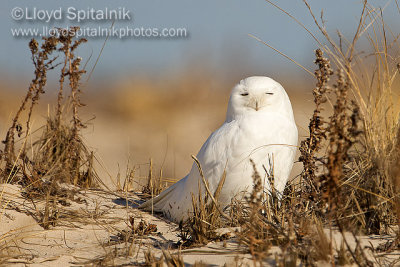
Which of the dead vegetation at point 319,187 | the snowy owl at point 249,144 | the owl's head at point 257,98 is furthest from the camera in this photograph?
the owl's head at point 257,98

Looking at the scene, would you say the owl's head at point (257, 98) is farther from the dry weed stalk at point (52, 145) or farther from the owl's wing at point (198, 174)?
the dry weed stalk at point (52, 145)

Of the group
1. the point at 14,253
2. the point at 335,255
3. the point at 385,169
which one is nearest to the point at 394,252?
the point at 335,255

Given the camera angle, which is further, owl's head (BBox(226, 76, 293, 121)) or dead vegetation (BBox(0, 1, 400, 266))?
owl's head (BBox(226, 76, 293, 121))

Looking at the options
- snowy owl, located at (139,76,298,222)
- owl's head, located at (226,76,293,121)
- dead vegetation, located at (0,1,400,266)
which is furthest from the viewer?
owl's head, located at (226,76,293,121)

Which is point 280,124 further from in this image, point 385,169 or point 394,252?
point 394,252

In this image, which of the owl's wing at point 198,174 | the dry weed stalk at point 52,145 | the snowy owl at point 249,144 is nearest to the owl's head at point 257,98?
the snowy owl at point 249,144

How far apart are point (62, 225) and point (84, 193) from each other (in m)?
0.91

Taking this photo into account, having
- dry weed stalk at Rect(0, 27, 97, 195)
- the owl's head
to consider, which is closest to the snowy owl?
the owl's head

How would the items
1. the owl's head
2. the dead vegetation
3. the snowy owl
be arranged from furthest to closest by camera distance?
the owl's head
the snowy owl
the dead vegetation

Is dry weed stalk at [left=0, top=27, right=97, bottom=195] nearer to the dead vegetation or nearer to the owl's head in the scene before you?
the dead vegetation

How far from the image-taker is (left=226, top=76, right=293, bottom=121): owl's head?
3711 millimetres

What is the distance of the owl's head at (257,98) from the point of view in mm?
3711

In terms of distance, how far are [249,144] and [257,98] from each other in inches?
14.9

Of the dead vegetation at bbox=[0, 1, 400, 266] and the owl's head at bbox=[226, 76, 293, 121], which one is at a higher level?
the owl's head at bbox=[226, 76, 293, 121]
